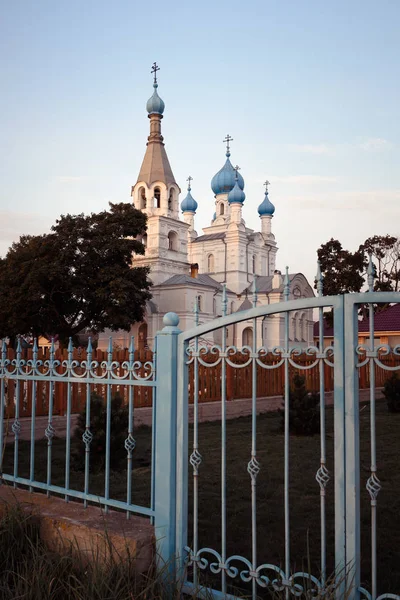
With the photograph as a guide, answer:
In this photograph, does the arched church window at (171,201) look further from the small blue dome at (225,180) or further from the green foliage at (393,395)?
the green foliage at (393,395)

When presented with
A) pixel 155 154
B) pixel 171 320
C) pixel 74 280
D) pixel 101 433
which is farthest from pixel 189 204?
pixel 171 320

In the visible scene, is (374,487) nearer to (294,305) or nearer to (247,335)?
A: (294,305)

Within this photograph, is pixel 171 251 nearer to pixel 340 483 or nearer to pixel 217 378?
pixel 217 378

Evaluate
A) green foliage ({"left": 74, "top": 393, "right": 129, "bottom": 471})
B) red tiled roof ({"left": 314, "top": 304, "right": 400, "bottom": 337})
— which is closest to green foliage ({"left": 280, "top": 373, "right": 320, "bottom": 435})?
green foliage ({"left": 74, "top": 393, "right": 129, "bottom": 471})

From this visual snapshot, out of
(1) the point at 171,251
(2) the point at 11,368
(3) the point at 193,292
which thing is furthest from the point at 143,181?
(2) the point at 11,368

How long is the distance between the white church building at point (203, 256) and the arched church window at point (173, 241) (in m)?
0.08

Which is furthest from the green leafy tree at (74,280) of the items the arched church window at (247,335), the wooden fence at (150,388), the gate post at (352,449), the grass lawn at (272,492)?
the gate post at (352,449)

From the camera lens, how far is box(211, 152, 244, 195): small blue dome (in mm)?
53938

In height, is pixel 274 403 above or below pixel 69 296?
below

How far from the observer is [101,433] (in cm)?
710

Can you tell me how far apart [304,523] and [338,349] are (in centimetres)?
276

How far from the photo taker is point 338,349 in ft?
9.65

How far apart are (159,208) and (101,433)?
1512 inches

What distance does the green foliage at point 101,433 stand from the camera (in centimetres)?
712
